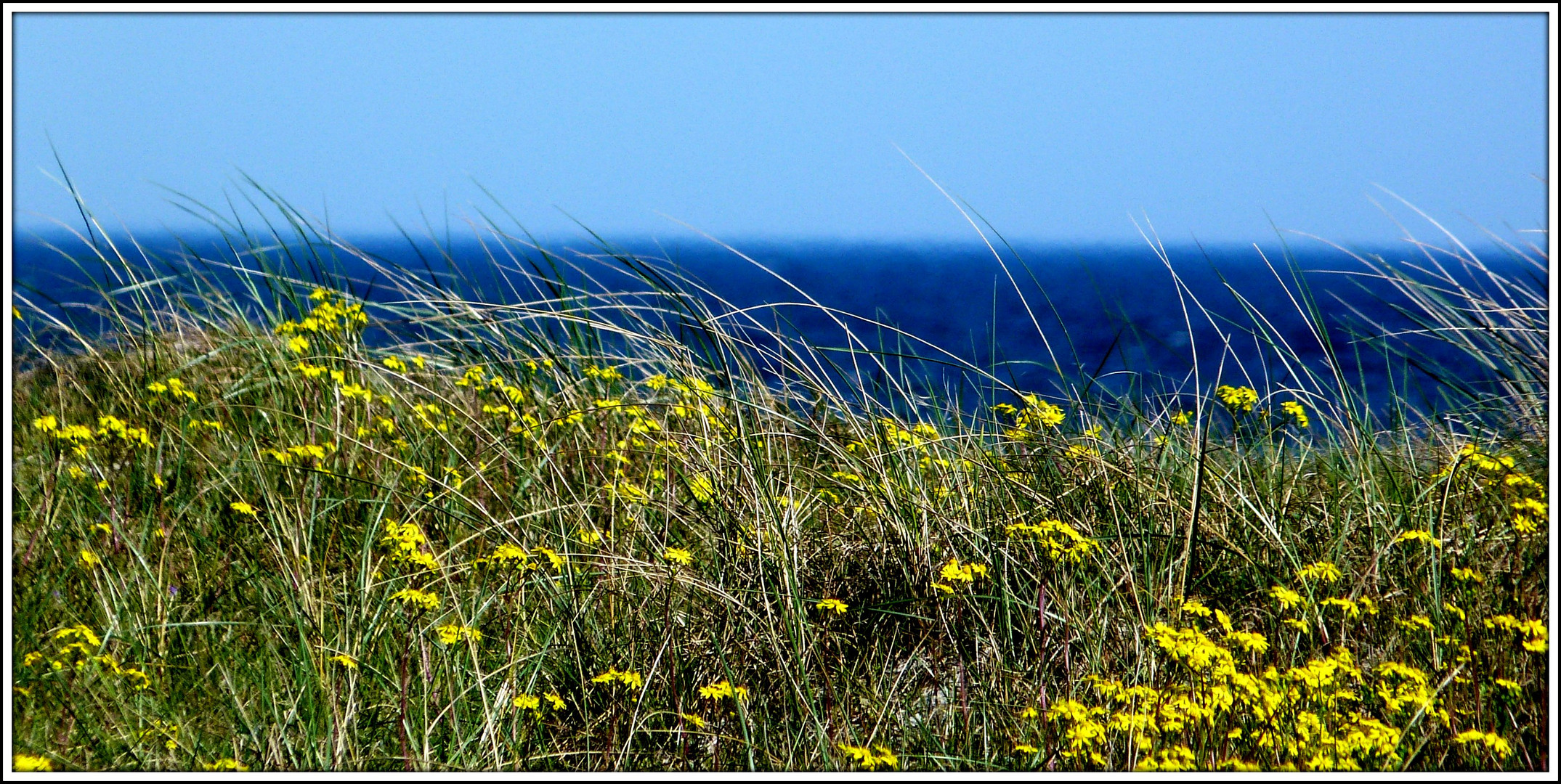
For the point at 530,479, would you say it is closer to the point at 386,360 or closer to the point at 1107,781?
the point at 386,360

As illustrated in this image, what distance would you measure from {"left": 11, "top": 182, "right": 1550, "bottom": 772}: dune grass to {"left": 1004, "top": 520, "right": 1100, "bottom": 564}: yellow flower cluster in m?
0.02

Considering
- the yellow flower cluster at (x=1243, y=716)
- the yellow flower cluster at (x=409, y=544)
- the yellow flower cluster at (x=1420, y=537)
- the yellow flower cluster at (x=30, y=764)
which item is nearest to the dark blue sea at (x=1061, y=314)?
the yellow flower cluster at (x=1420, y=537)

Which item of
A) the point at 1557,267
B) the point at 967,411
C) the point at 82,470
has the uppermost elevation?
the point at 1557,267

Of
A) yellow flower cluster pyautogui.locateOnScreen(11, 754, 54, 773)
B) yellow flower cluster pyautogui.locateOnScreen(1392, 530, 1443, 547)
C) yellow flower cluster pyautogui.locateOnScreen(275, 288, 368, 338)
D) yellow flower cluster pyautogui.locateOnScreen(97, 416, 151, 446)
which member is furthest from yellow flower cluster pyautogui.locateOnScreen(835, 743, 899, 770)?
yellow flower cluster pyautogui.locateOnScreen(275, 288, 368, 338)

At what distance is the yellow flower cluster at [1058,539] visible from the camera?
201cm

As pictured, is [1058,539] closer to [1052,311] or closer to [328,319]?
[1052,311]

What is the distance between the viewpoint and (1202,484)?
2.43 meters

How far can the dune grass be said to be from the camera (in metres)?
1.85

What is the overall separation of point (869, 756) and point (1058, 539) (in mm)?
728

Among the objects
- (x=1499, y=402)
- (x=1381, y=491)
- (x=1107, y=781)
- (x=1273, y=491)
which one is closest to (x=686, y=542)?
(x=1107, y=781)

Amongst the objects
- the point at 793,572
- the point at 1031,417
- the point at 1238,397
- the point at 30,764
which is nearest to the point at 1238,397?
the point at 1238,397


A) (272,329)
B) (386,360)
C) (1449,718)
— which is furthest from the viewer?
(272,329)

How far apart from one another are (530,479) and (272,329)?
1575 millimetres

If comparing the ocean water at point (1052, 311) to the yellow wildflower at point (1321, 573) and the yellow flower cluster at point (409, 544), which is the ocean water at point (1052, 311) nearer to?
the yellow wildflower at point (1321, 573)
